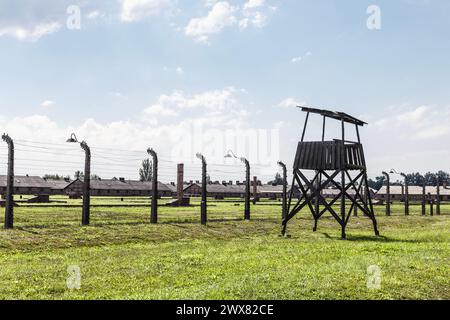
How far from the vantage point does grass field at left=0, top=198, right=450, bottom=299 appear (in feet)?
30.6

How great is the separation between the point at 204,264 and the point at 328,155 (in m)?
11.6

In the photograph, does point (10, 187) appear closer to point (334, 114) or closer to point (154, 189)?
point (154, 189)

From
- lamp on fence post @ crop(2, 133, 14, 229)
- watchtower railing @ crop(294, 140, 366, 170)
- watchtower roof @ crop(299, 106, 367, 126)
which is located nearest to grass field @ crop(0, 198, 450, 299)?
lamp on fence post @ crop(2, 133, 14, 229)

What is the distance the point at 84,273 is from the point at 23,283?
1563 millimetres

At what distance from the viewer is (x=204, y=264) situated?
12.8 m

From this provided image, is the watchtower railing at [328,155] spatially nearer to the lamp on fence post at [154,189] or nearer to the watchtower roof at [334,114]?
the watchtower roof at [334,114]

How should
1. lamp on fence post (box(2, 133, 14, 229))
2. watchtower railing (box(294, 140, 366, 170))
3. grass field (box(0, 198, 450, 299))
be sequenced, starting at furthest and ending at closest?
watchtower railing (box(294, 140, 366, 170))
lamp on fence post (box(2, 133, 14, 229))
grass field (box(0, 198, 450, 299))

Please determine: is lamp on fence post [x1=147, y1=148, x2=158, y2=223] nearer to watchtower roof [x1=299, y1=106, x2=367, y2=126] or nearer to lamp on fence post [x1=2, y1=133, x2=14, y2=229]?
lamp on fence post [x1=2, y1=133, x2=14, y2=229]

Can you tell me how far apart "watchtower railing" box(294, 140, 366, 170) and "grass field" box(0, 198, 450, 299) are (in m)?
3.54

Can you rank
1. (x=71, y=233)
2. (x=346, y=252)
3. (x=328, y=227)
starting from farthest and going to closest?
(x=328, y=227)
(x=71, y=233)
(x=346, y=252)

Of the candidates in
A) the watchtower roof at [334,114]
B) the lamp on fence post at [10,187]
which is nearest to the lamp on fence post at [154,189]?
the lamp on fence post at [10,187]
